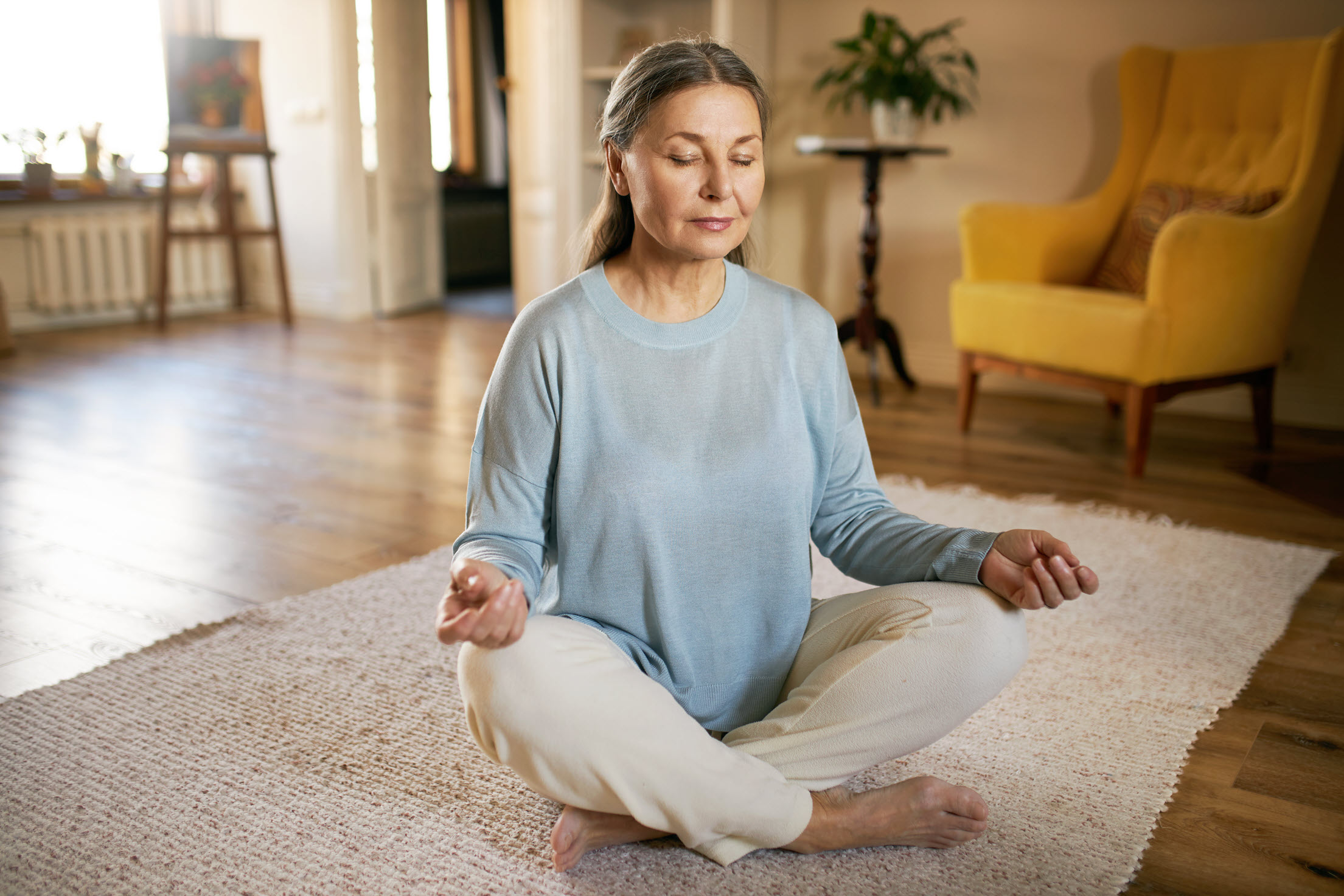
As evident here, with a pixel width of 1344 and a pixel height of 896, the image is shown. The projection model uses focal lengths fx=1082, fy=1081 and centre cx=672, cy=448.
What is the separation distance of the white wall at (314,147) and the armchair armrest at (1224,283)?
152 inches

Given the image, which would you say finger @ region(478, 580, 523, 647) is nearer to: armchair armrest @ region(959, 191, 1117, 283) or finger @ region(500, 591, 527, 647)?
finger @ region(500, 591, 527, 647)

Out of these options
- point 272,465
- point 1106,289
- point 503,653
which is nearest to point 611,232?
point 503,653

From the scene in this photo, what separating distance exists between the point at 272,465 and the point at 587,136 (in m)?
2.44

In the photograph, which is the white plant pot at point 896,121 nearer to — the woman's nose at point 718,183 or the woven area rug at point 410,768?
the woven area rug at point 410,768

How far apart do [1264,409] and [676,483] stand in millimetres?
2471

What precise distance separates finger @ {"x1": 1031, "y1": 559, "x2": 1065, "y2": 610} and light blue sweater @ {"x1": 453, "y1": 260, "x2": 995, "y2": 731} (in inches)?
2.7

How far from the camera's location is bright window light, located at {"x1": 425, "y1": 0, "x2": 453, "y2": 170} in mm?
7254

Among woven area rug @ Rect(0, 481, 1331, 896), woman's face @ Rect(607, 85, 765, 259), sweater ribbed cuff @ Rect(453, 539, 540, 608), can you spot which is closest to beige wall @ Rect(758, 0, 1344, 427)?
woven area rug @ Rect(0, 481, 1331, 896)

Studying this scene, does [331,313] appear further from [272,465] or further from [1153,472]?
[1153,472]

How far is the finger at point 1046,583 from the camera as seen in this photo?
1007mm

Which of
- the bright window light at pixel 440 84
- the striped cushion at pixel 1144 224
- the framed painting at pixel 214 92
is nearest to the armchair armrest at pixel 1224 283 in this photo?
the striped cushion at pixel 1144 224

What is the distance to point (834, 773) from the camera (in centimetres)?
107

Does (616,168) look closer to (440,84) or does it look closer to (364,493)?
(364,493)

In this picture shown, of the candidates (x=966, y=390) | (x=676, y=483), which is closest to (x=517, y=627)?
(x=676, y=483)
